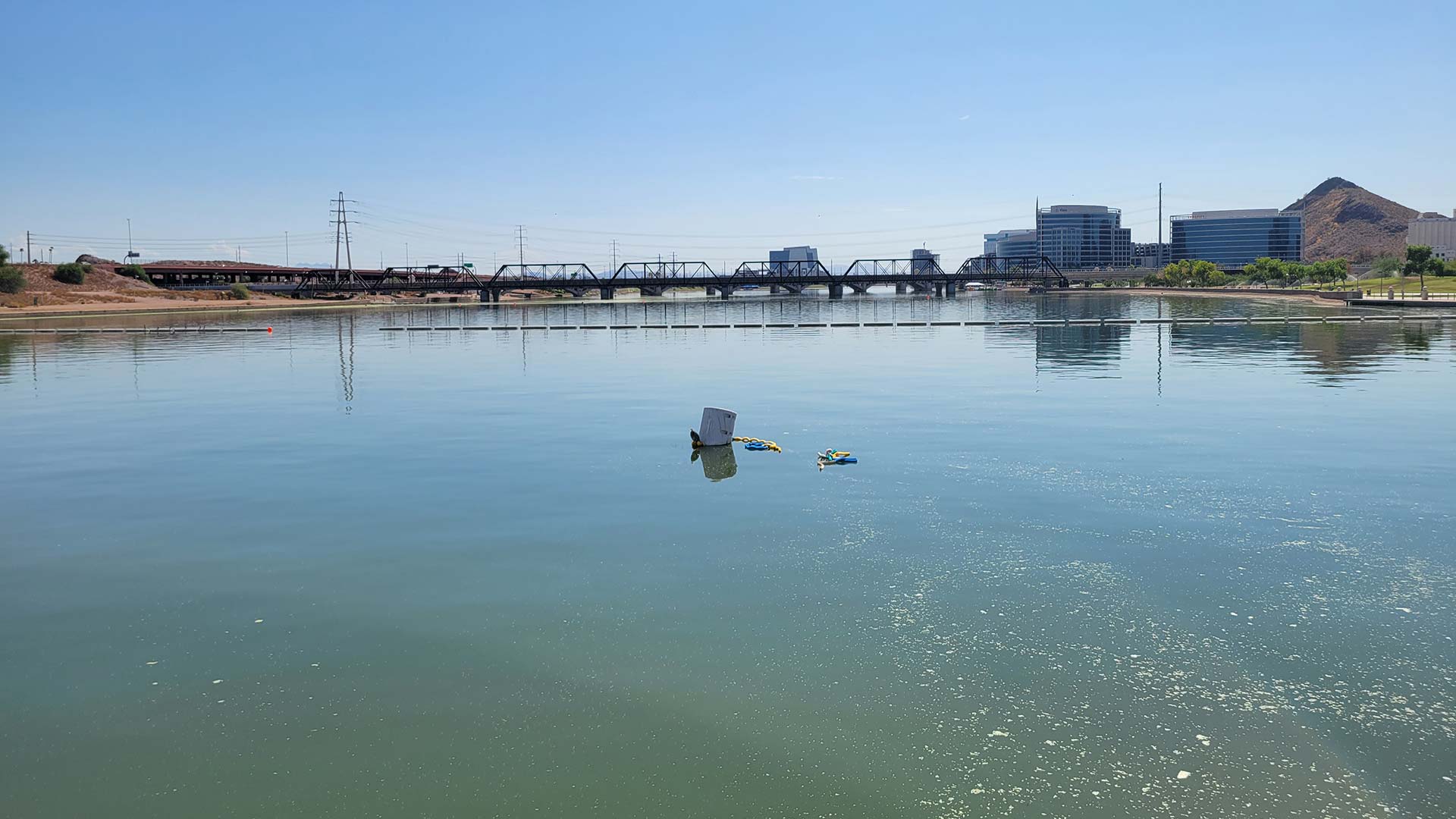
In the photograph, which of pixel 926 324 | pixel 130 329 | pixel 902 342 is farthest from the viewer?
pixel 926 324

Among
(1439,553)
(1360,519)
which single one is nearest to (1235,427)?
(1360,519)

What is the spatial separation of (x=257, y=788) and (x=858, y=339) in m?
64.1

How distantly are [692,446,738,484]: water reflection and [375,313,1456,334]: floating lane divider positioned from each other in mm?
63350

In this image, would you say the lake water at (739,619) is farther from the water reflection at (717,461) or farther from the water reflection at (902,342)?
the water reflection at (902,342)

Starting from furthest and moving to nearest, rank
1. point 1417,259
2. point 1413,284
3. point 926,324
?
point 1413,284, point 1417,259, point 926,324

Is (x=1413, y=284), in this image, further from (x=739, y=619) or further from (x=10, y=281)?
(x=10, y=281)

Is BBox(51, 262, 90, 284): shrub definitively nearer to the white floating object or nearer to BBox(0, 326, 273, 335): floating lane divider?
BBox(0, 326, 273, 335): floating lane divider

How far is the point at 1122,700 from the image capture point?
1001 centimetres

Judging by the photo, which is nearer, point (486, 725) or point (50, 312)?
point (486, 725)

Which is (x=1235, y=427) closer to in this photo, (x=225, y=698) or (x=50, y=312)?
(x=225, y=698)

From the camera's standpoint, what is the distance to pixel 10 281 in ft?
482

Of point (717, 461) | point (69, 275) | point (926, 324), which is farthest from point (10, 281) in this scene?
point (717, 461)

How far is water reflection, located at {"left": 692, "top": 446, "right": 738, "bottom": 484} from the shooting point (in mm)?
21719

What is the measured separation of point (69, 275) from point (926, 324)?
157775 mm
